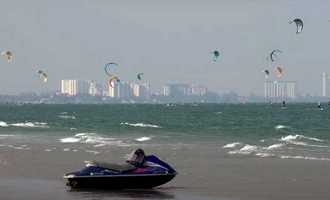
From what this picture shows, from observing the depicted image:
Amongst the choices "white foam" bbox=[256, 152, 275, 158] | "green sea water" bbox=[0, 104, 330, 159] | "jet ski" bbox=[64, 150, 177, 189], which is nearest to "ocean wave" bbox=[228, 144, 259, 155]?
"green sea water" bbox=[0, 104, 330, 159]

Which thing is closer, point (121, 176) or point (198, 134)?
point (121, 176)

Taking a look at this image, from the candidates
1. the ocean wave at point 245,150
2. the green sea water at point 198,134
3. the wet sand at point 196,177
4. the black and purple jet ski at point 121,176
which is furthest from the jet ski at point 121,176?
the ocean wave at point 245,150

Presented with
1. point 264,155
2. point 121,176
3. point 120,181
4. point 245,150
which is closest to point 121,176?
point 121,176

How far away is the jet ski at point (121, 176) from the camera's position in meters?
20.2

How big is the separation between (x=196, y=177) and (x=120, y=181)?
333cm

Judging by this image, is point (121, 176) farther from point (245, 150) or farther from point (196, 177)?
point (245, 150)

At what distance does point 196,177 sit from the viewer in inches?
904

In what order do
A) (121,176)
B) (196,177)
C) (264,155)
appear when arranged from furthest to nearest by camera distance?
(264,155)
(196,177)
(121,176)

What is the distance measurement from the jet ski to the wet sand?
0.30 m

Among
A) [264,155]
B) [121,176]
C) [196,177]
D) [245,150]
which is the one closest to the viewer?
[121,176]

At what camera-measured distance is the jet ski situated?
2019cm

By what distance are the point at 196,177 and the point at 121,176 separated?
3.34 metres

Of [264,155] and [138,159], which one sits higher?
[138,159]

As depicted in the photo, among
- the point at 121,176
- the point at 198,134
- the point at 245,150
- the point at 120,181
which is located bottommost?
the point at 198,134
